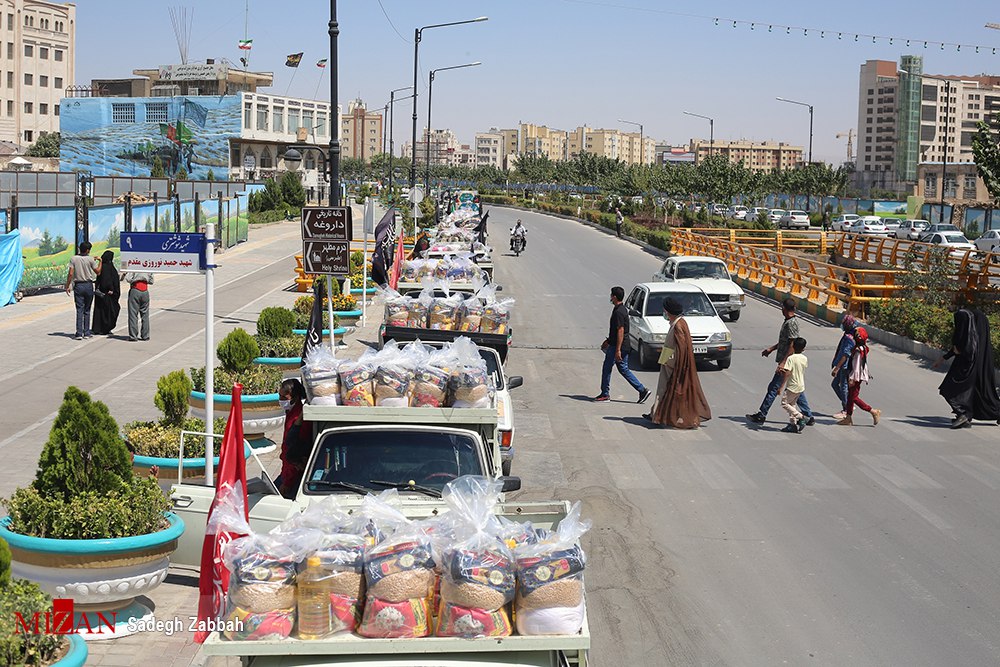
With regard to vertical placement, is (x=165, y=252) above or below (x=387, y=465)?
above

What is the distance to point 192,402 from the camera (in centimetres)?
1269

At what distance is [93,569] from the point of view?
23.1 feet

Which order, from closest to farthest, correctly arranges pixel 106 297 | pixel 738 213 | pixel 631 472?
pixel 631 472
pixel 106 297
pixel 738 213

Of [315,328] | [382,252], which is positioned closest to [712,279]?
[382,252]

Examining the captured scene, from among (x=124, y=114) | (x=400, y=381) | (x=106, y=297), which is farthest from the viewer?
(x=124, y=114)

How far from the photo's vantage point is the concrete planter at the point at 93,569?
701cm

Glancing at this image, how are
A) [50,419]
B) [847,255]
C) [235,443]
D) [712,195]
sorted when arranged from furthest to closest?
[712,195] < [847,255] < [50,419] < [235,443]

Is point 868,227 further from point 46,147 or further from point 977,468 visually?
point 46,147

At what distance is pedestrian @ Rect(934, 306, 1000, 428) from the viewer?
15.2 metres

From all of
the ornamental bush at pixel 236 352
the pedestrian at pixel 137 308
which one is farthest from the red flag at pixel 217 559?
the pedestrian at pixel 137 308

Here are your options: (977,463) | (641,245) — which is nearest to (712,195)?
(641,245)

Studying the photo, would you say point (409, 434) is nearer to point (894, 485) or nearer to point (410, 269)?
point (894, 485)

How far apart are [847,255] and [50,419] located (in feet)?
126

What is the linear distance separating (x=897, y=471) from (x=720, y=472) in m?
2.08
